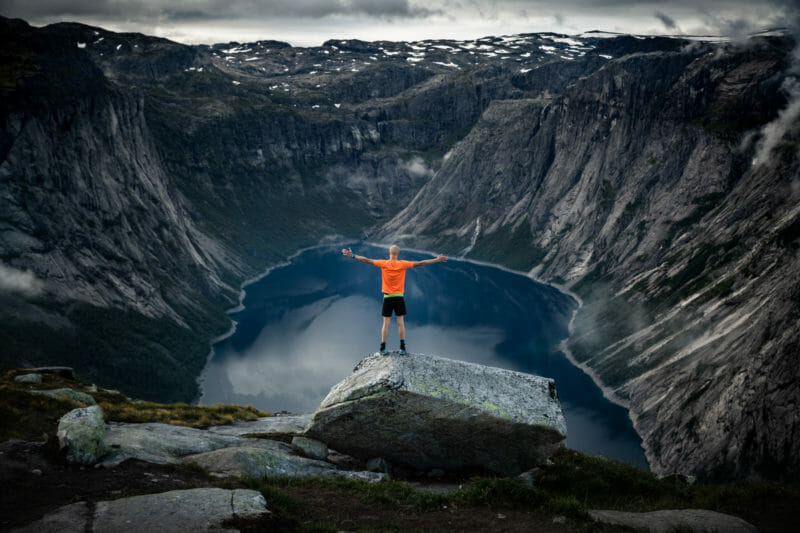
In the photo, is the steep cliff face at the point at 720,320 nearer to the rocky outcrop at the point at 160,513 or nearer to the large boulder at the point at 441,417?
the large boulder at the point at 441,417

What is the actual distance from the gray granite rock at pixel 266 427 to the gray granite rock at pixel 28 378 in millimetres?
12907

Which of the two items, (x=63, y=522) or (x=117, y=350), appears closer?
(x=63, y=522)

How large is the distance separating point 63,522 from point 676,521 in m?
18.6

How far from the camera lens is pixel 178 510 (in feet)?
60.8

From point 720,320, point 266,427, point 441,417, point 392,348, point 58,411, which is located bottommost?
point 441,417

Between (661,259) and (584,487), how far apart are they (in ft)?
584

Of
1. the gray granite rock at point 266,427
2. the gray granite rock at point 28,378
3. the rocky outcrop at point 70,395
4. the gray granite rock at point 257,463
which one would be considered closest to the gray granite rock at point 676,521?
the gray granite rock at point 257,463

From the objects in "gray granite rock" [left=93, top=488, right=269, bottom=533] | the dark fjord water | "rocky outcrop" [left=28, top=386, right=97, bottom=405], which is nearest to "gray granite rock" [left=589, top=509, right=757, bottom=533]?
"gray granite rock" [left=93, top=488, right=269, bottom=533]

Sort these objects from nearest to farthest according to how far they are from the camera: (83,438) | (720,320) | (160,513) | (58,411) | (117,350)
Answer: (160,513) < (83,438) < (58,411) < (720,320) < (117,350)

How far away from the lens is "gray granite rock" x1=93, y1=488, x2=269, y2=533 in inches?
690

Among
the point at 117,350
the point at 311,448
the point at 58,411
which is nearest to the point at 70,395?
the point at 58,411

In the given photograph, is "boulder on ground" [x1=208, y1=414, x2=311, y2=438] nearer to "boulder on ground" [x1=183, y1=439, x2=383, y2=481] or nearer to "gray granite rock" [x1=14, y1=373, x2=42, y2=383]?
"boulder on ground" [x1=183, y1=439, x2=383, y2=481]

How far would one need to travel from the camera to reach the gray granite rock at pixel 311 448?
28047 mm

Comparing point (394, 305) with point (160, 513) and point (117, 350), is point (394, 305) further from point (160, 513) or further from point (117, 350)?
point (117, 350)
